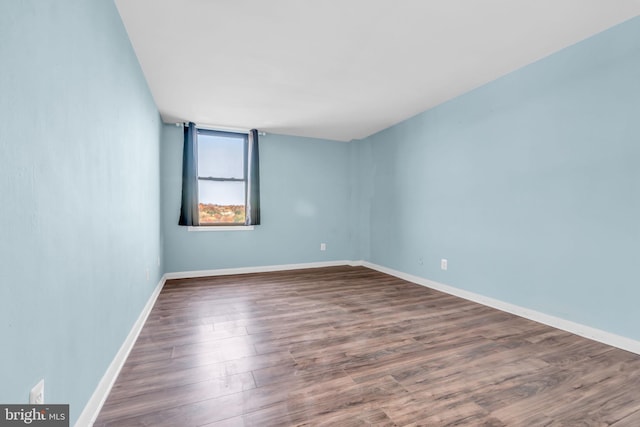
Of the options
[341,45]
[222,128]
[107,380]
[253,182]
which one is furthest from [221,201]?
[107,380]

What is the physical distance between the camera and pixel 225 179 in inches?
185

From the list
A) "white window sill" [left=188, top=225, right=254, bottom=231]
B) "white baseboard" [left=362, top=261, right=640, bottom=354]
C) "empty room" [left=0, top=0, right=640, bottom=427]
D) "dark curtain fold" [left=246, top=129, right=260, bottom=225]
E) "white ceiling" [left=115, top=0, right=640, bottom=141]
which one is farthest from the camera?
"dark curtain fold" [left=246, top=129, right=260, bottom=225]

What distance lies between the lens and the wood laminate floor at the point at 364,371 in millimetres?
1410

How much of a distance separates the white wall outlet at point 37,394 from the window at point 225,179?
358 cm

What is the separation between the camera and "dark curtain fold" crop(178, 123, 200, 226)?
4.32 meters

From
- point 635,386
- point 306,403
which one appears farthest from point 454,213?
point 306,403

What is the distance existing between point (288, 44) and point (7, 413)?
8.39 feet

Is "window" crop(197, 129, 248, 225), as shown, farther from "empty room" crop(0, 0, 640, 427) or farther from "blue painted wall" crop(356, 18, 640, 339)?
"blue painted wall" crop(356, 18, 640, 339)

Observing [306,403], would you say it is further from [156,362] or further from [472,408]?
[156,362]

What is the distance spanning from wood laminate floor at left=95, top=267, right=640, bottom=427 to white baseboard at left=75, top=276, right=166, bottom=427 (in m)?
0.04

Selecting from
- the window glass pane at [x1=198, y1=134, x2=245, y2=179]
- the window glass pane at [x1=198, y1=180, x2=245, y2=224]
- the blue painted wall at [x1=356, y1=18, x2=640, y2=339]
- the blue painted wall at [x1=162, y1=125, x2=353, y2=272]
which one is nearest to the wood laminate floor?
the blue painted wall at [x1=356, y1=18, x2=640, y2=339]

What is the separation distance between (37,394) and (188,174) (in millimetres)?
3736

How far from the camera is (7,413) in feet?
2.68

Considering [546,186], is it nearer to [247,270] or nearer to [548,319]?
[548,319]
